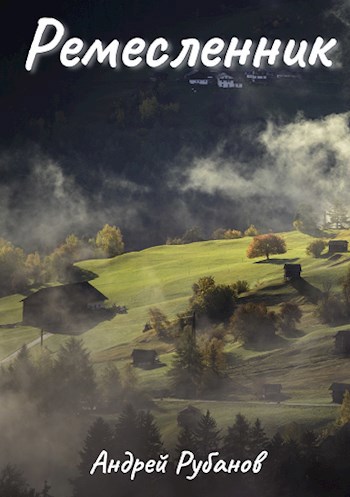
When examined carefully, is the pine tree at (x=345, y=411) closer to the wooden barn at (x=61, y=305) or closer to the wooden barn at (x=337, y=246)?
the wooden barn at (x=61, y=305)

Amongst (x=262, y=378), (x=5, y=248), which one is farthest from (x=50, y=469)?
(x=5, y=248)

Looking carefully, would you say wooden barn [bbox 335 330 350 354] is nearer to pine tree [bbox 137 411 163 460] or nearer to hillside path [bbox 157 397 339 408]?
hillside path [bbox 157 397 339 408]

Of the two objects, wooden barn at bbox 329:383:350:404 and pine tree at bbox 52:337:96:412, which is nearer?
wooden barn at bbox 329:383:350:404

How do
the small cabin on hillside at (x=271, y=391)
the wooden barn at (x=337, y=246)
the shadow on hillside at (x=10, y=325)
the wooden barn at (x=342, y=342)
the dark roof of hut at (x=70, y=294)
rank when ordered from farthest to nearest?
the wooden barn at (x=337, y=246), the dark roof of hut at (x=70, y=294), the shadow on hillside at (x=10, y=325), the wooden barn at (x=342, y=342), the small cabin on hillside at (x=271, y=391)

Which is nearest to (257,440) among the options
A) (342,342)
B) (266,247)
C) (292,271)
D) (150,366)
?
(342,342)

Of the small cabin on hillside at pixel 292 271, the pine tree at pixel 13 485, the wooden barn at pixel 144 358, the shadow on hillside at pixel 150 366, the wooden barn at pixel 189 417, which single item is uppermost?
the small cabin on hillside at pixel 292 271

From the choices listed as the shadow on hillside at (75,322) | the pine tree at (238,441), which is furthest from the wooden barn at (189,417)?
the shadow on hillside at (75,322)

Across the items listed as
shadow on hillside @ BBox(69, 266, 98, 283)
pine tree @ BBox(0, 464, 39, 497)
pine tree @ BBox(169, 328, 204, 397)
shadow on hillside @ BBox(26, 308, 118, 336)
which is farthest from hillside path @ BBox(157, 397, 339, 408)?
shadow on hillside @ BBox(69, 266, 98, 283)
